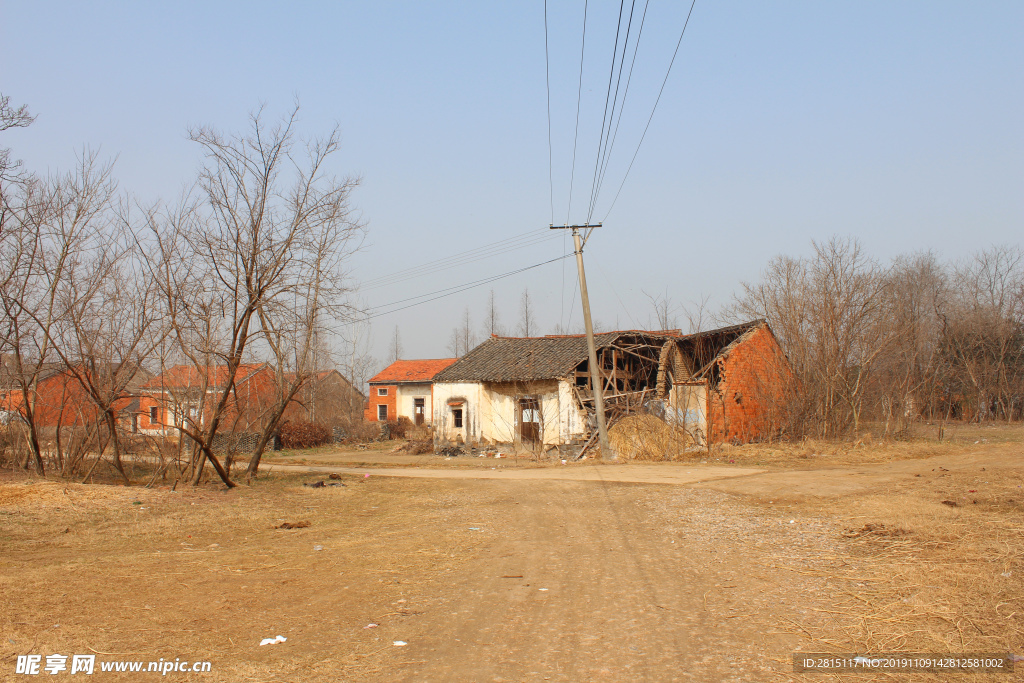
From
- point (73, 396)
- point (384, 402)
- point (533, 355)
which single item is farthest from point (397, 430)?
point (73, 396)

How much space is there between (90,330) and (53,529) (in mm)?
6536

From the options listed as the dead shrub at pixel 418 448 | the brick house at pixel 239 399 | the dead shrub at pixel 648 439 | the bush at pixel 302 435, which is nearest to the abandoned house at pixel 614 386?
the dead shrub at pixel 648 439

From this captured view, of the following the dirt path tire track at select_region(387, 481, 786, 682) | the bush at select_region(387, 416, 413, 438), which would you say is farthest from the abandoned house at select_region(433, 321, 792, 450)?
the dirt path tire track at select_region(387, 481, 786, 682)

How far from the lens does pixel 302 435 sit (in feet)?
121

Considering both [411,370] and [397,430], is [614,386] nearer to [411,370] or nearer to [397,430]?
[397,430]

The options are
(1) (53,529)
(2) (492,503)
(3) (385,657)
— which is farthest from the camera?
(2) (492,503)

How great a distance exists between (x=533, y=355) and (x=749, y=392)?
391 inches

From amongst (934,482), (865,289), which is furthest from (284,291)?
(865,289)

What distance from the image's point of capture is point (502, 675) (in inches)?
182

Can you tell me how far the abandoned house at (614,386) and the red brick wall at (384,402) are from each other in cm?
1917

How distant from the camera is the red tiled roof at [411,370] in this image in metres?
51.9

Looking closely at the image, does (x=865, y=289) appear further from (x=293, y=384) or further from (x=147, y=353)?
(x=147, y=353)

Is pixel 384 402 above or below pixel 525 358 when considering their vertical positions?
below

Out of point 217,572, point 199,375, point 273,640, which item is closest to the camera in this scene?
point 273,640
